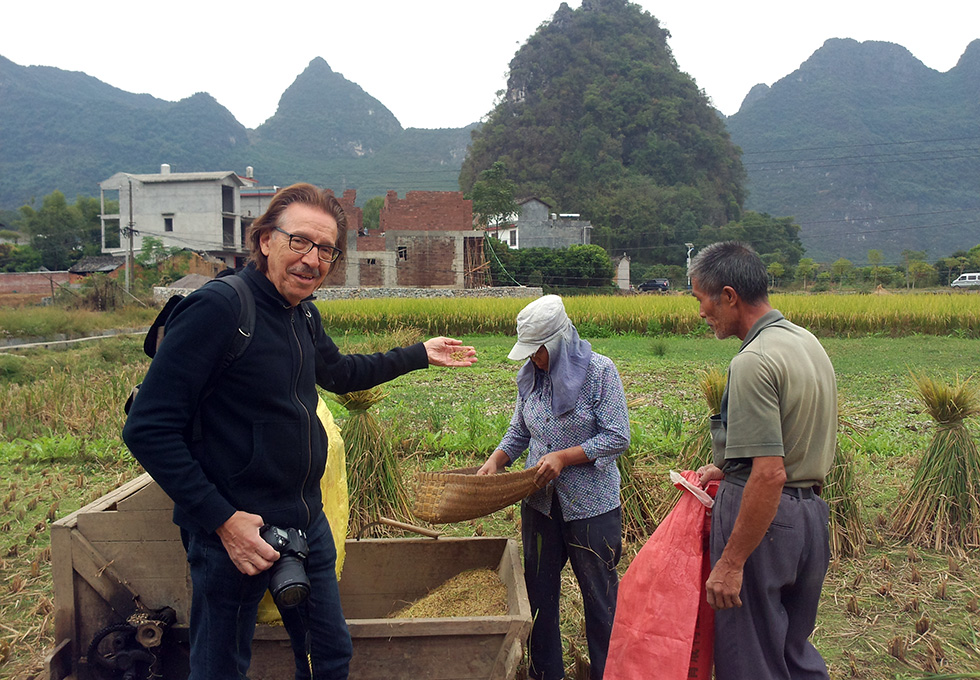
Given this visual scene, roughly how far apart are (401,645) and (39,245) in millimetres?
56564

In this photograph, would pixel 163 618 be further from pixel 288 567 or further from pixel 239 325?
pixel 239 325

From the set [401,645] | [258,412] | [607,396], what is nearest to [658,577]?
[607,396]

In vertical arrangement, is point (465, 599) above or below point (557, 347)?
below

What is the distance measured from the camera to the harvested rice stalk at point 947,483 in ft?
13.9

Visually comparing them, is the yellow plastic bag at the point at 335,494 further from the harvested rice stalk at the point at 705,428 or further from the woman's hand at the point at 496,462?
the harvested rice stalk at the point at 705,428

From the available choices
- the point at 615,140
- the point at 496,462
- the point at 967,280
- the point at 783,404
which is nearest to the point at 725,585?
the point at 783,404

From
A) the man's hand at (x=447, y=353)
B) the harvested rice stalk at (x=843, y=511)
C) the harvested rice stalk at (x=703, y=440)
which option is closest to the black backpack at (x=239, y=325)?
the man's hand at (x=447, y=353)

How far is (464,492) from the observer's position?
2514 millimetres

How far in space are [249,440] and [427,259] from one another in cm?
3798

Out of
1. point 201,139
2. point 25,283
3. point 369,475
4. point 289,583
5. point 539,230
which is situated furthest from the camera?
point 201,139

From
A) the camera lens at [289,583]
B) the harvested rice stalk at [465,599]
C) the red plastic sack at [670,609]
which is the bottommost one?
the harvested rice stalk at [465,599]

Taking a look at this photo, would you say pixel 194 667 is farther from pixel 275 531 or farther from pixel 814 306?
pixel 814 306

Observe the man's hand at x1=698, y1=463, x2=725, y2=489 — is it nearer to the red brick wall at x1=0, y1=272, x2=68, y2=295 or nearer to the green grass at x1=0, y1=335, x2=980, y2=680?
the green grass at x1=0, y1=335, x2=980, y2=680

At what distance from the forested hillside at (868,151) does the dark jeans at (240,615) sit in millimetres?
91323
